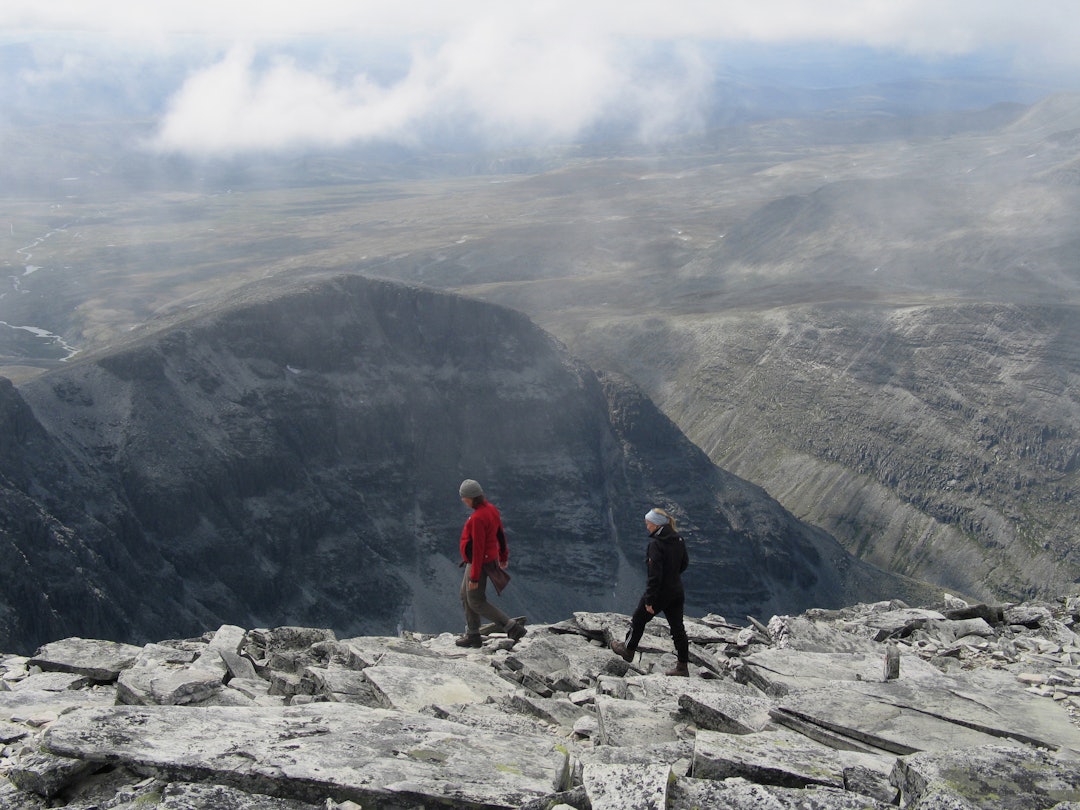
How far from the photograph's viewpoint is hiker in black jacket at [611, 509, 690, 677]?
53.0 feet

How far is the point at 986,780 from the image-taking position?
10.0 m

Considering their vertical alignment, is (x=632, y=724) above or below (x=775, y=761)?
below

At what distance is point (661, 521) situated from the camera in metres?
16.2

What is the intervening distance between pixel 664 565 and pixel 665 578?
31 cm

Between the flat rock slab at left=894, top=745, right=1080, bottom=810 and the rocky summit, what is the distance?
3cm

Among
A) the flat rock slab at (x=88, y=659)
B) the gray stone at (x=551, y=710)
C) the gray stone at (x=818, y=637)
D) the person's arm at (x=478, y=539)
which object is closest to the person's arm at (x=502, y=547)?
the person's arm at (x=478, y=539)

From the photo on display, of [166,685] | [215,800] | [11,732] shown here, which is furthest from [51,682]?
[215,800]

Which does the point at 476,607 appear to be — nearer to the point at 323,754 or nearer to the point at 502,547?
the point at 502,547

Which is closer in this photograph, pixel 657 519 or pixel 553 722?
pixel 553 722

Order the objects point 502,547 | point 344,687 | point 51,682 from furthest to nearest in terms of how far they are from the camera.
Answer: point 502,547
point 51,682
point 344,687

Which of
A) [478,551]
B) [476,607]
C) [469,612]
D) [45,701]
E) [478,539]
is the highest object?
[478,539]

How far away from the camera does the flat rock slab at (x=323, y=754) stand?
31.2 ft

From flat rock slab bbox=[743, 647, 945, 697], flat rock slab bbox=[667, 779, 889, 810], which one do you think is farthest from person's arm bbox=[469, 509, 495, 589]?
flat rock slab bbox=[667, 779, 889, 810]

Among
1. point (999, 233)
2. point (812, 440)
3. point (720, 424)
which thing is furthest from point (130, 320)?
point (999, 233)
